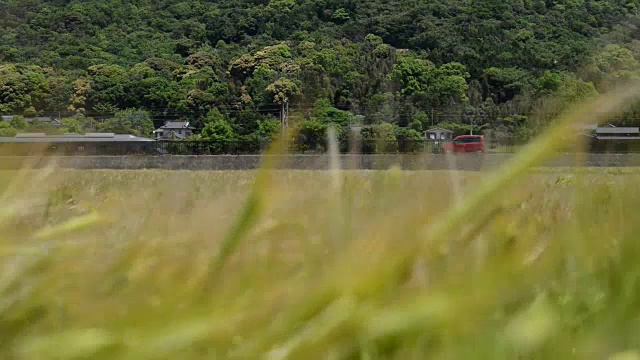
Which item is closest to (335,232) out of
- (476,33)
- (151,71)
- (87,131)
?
(87,131)

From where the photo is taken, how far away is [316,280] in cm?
12

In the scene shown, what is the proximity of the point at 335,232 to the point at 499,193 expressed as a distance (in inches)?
1.6

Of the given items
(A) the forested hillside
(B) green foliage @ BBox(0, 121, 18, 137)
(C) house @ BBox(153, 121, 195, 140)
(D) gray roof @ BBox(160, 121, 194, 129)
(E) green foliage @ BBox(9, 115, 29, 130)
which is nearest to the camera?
(E) green foliage @ BBox(9, 115, 29, 130)

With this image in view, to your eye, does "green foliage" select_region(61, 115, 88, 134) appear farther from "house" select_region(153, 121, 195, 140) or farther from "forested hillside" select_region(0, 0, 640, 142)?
"house" select_region(153, 121, 195, 140)

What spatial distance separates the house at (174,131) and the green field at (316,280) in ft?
35.8

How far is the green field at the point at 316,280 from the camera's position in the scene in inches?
4.0

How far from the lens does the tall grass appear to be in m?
0.10

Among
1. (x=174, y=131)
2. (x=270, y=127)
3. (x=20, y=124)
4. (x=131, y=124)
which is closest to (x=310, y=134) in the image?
(x=20, y=124)

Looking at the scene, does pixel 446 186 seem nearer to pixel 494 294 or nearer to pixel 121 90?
→ pixel 494 294

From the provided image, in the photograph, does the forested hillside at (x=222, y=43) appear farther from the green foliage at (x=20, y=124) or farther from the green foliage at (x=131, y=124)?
the green foliage at (x=20, y=124)

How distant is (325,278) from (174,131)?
1163 centimetres

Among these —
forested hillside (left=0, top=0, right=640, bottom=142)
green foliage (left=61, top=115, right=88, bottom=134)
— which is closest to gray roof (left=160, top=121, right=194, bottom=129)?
forested hillside (left=0, top=0, right=640, bottom=142)

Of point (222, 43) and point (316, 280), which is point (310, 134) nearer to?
point (316, 280)

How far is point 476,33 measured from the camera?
17.0 m
